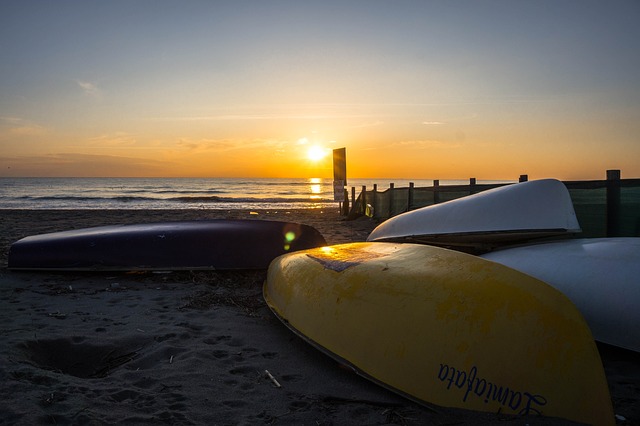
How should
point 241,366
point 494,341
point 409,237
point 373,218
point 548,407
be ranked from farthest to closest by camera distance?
point 373,218 → point 409,237 → point 241,366 → point 494,341 → point 548,407

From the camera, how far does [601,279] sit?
2.78 metres

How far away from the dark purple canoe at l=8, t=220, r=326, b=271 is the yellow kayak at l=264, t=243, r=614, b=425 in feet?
7.23

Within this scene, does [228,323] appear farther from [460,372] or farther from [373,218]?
[373,218]

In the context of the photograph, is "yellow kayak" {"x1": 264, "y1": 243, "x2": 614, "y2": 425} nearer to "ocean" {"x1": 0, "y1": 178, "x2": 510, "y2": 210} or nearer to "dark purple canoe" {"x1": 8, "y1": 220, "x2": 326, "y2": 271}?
"dark purple canoe" {"x1": 8, "y1": 220, "x2": 326, "y2": 271}

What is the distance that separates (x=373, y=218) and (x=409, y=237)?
7.59m

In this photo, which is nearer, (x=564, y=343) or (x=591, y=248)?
(x=564, y=343)

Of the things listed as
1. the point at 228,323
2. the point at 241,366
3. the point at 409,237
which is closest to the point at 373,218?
the point at 409,237

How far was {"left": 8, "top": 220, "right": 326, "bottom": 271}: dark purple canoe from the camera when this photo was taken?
188 inches

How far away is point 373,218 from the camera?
12203 millimetres

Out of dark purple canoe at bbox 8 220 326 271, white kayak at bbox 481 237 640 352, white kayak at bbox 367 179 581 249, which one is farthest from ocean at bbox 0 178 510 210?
white kayak at bbox 481 237 640 352

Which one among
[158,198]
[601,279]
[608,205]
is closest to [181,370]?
[601,279]

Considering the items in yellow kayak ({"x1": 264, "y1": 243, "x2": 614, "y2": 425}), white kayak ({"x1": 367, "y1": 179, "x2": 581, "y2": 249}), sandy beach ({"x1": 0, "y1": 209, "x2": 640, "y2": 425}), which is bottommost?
sandy beach ({"x1": 0, "y1": 209, "x2": 640, "y2": 425})

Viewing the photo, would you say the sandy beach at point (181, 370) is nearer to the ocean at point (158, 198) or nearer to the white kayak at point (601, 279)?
the white kayak at point (601, 279)

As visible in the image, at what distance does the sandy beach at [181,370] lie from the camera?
6.46ft
